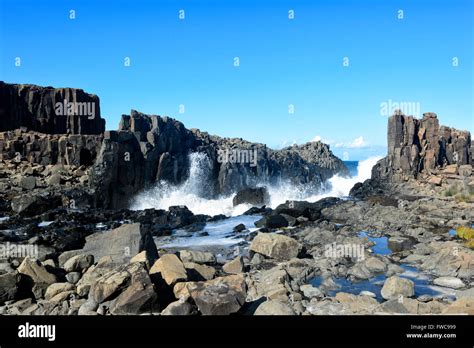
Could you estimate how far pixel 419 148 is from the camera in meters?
56.0

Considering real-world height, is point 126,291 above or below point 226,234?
above

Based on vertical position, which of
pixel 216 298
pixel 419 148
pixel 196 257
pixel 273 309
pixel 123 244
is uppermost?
pixel 419 148

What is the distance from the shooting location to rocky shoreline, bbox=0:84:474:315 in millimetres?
10422

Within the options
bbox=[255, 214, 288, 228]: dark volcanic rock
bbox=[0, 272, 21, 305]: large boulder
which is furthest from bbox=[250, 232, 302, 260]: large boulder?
bbox=[255, 214, 288, 228]: dark volcanic rock

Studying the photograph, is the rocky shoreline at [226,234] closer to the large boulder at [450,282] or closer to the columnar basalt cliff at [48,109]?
the large boulder at [450,282]

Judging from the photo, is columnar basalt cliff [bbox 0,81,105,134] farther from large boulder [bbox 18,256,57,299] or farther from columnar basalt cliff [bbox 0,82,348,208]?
large boulder [bbox 18,256,57,299]

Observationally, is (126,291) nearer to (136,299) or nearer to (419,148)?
(136,299)

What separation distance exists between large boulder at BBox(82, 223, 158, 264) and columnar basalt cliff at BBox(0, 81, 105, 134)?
67.2 m

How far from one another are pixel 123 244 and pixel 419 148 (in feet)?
166

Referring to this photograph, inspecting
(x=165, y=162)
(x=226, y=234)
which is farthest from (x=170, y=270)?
(x=165, y=162)

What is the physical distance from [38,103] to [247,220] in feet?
198

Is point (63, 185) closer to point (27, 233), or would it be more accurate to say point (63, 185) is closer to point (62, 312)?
point (27, 233)

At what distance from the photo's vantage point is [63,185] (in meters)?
41.8
